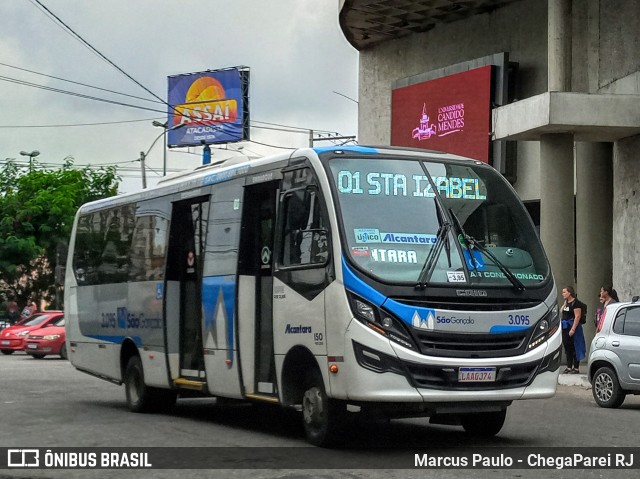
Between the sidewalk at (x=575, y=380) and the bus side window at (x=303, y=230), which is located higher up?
the bus side window at (x=303, y=230)

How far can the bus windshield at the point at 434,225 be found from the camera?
11.5 m

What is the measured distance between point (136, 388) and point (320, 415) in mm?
5857

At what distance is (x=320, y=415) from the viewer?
1180 cm

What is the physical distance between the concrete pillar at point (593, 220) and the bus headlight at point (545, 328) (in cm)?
1974

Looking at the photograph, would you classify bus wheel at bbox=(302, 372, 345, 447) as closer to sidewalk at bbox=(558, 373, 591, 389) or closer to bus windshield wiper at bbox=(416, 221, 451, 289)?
bus windshield wiper at bbox=(416, 221, 451, 289)

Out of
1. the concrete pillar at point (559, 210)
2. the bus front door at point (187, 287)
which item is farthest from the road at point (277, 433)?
the concrete pillar at point (559, 210)

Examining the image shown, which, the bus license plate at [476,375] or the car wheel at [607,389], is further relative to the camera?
the car wheel at [607,389]

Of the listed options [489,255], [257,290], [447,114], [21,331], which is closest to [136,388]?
[257,290]

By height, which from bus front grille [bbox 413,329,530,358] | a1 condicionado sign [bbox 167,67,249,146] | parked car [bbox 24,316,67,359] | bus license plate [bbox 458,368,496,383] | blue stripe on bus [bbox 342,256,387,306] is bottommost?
parked car [bbox 24,316,67,359]

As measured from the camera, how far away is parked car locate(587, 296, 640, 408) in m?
17.1

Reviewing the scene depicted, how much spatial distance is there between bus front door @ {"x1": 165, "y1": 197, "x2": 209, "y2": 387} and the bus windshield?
3.48 metres

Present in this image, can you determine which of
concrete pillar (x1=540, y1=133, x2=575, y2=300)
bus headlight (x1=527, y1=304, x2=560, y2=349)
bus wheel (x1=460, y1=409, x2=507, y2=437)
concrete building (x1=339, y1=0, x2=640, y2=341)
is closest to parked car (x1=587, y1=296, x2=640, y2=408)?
bus wheel (x1=460, y1=409, x2=507, y2=437)

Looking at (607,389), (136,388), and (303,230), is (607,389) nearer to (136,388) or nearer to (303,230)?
(136,388)

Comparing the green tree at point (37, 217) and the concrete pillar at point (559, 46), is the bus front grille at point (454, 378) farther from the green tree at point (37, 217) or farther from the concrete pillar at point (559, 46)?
the green tree at point (37, 217)
